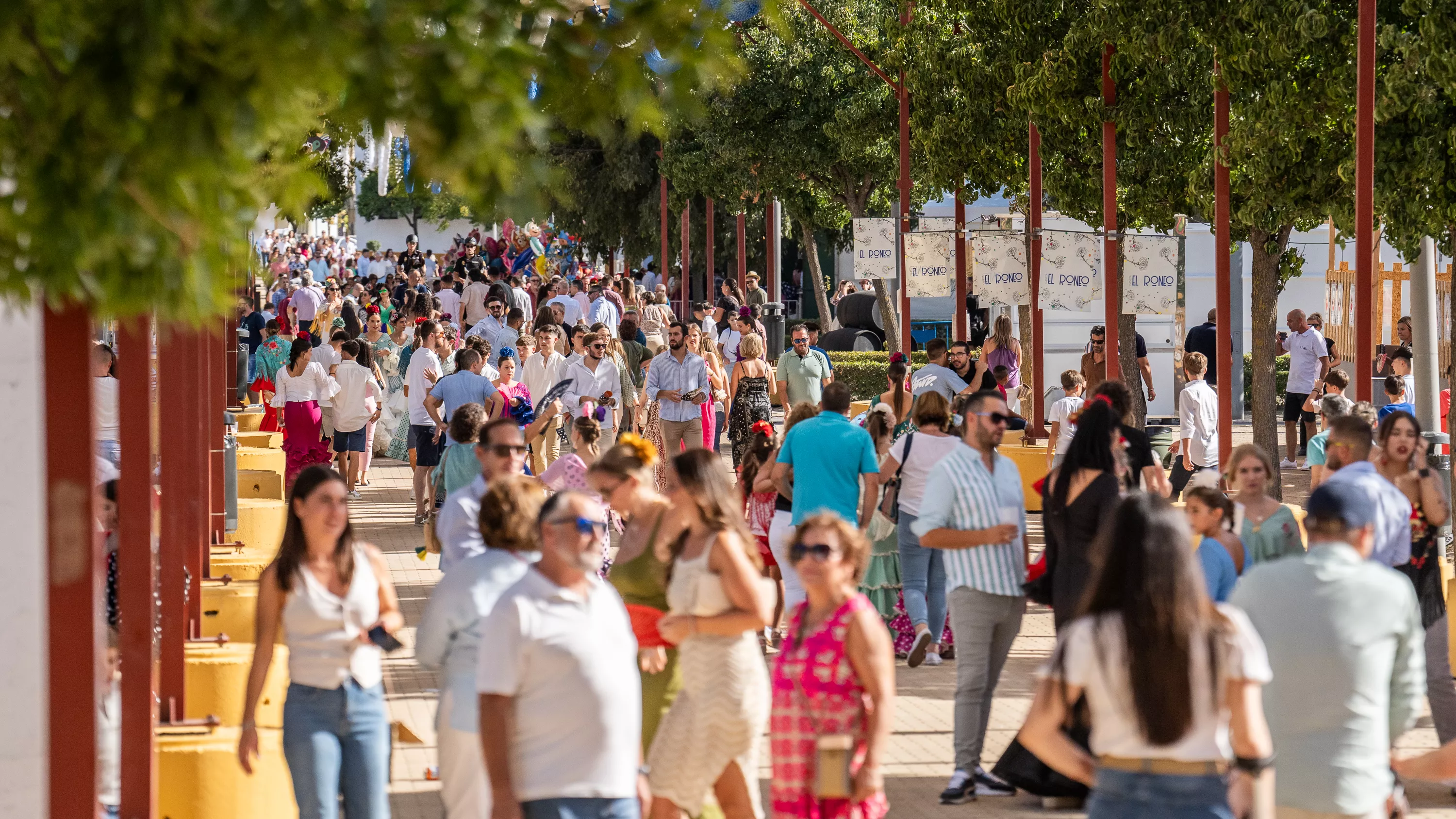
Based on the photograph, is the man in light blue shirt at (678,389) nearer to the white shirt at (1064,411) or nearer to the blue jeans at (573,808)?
the white shirt at (1064,411)

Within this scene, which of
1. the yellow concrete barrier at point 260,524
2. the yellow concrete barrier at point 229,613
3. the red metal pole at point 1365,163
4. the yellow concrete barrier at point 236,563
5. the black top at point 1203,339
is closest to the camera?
the yellow concrete barrier at point 229,613

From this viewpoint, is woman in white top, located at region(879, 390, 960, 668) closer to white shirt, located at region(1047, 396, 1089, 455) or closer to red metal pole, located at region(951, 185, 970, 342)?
white shirt, located at region(1047, 396, 1089, 455)

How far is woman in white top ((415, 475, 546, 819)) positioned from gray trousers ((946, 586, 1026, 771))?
2.59 meters

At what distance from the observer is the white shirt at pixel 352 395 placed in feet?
58.1

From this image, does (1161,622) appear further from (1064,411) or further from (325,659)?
(1064,411)

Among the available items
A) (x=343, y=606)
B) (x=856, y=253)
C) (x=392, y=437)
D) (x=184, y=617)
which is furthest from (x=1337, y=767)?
(x=856, y=253)

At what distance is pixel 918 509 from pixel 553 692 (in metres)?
6.27

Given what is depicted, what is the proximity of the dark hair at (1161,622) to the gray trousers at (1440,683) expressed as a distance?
4.17 m

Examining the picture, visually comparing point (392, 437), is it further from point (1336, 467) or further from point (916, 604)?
point (1336, 467)

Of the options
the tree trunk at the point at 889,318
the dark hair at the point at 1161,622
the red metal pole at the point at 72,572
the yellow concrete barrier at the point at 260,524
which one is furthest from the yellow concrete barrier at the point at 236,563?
the tree trunk at the point at 889,318

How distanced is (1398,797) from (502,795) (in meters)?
3.42

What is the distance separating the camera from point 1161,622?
4.38m

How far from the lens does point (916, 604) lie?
11234mm

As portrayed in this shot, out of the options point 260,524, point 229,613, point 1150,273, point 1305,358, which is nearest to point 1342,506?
point 229,613
